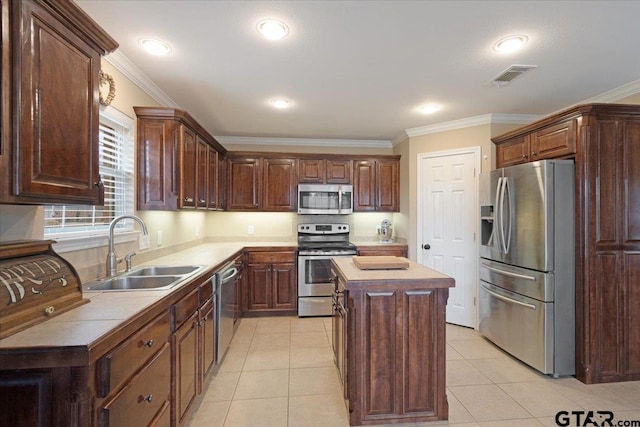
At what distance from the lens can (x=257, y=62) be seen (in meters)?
2.31

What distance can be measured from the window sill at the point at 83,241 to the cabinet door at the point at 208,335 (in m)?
0.81

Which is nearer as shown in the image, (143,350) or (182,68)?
(143,350)

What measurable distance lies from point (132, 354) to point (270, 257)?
2.76m

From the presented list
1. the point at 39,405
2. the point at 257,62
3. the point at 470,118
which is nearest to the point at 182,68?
the point at 257,62

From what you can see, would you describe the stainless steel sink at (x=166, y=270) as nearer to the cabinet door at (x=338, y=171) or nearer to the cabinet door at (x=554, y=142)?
the cabinet door at (x=338, y=171)

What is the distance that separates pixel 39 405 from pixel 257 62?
2.27 m

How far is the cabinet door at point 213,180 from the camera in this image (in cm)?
353

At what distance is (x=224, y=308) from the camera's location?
2.75 metres

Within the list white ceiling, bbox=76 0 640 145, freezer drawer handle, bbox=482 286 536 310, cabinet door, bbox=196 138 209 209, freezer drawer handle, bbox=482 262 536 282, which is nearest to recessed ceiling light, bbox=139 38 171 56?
white ceiling, bbox=76 0 640 145

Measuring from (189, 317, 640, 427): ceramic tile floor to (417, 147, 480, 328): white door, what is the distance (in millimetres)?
730

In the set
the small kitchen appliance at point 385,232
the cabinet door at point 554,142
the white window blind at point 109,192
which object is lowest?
the small kitchen appliance at point 385,232

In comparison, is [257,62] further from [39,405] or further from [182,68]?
[39,405]

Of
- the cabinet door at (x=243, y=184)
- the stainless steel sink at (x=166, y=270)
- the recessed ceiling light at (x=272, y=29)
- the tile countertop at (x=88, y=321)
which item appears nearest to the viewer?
the tile countertop at (x=88, y=321)

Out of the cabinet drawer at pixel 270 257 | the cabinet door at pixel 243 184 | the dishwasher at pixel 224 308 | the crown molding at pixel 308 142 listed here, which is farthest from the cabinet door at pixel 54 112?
the crown molding at pixel 308 142
